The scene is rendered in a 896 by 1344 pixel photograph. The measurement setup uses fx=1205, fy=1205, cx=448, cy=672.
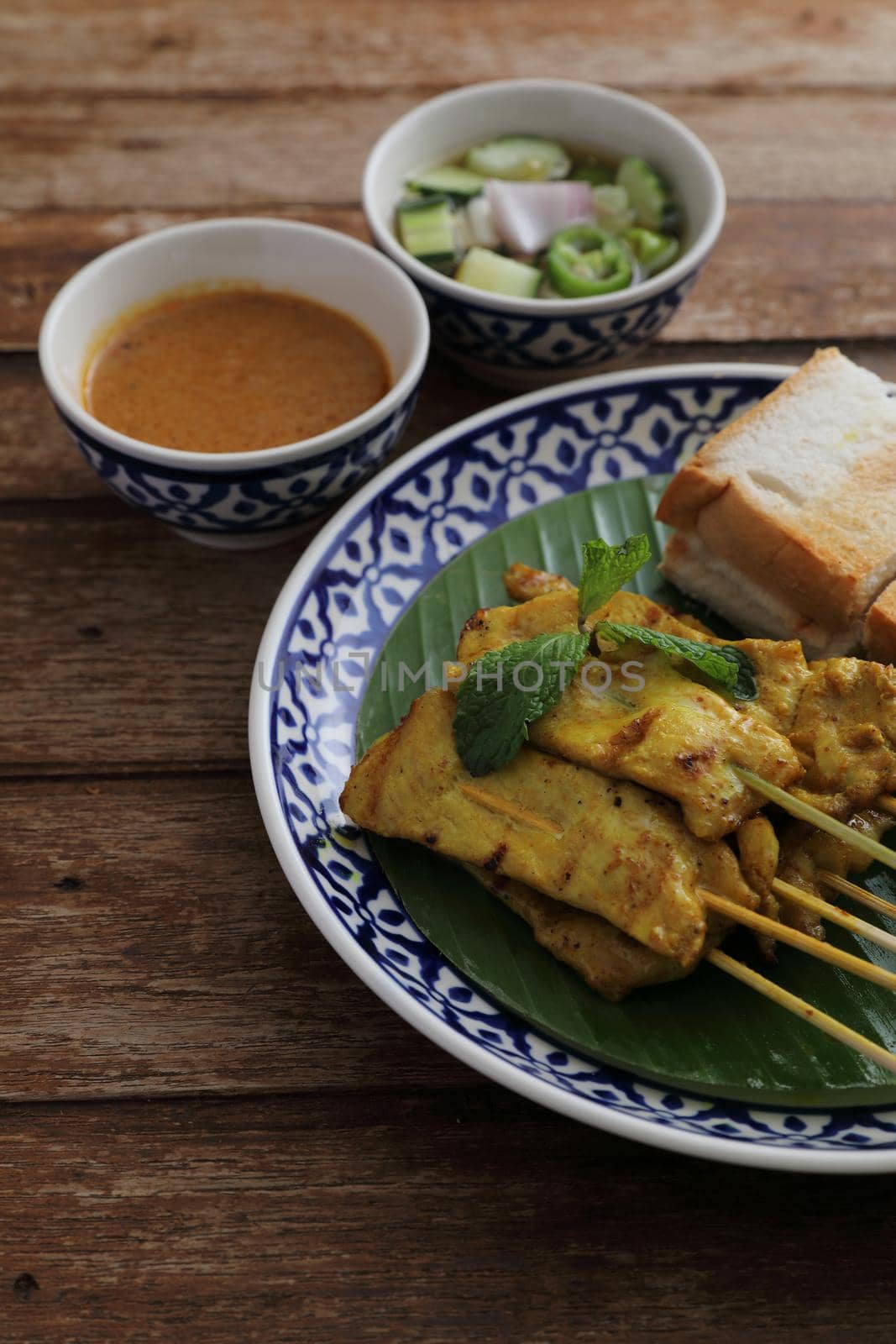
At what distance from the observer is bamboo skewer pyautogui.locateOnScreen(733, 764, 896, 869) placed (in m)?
2.59

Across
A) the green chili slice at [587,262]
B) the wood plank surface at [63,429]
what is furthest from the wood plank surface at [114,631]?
the green chili slice at [587,262]

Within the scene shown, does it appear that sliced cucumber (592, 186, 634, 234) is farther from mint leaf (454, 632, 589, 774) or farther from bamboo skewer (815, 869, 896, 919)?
bamboo skewer (815, 869, 896, 919)

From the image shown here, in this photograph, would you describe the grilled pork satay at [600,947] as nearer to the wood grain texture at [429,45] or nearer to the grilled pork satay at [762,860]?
the grilled pork satay at [762,860]

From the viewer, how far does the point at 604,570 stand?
10.0 feet

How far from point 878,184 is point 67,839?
433cm

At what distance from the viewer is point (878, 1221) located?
8.41 ft

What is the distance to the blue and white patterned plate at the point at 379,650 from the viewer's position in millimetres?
2512

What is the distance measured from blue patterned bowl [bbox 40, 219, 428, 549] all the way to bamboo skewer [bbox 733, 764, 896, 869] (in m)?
1.53

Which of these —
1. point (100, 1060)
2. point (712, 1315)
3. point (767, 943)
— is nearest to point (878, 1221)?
point (712, 1315)

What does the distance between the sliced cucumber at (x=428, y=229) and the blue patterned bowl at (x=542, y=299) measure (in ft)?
0.32

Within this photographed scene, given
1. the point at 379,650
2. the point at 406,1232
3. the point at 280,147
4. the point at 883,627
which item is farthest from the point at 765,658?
the point at 280,147

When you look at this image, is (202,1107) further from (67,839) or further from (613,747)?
(613,747)

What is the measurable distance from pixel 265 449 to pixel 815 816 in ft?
6.44

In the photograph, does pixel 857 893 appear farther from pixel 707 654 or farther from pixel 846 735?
pixel 707 654
